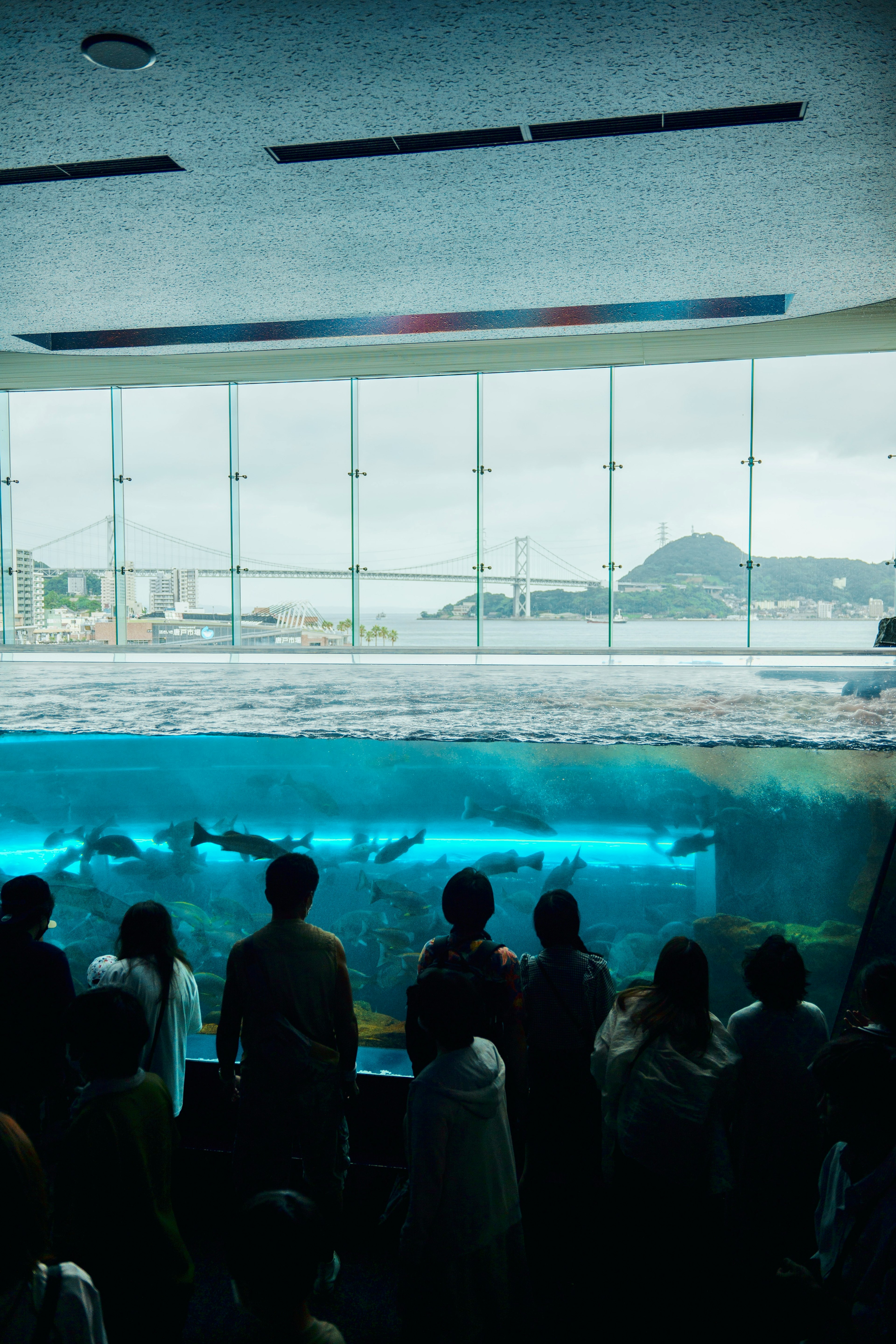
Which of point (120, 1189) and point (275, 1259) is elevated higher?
point (275, 1259)

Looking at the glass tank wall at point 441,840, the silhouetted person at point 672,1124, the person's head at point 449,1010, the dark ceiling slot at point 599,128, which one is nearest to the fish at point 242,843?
the glass tank wall at point 441,840

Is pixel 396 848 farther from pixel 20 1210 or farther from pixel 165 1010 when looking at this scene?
pixel 20 1210

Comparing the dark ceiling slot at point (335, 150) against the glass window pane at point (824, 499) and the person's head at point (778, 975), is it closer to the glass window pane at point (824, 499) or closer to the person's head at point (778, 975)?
the person's head at point (778, 975)

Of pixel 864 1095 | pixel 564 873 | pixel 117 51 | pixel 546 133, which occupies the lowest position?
pixel 564 873

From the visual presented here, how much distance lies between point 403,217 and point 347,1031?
17.1 feet

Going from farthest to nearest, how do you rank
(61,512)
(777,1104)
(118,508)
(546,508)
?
1. (61,512)
2. (118,508)
3. (546,508)
4. (777,1104)

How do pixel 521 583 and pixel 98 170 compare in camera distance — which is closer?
pixel 98 170

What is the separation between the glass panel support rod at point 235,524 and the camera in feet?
35.0

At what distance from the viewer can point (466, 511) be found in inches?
414

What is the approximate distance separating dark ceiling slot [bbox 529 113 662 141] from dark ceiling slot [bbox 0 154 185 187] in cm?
219

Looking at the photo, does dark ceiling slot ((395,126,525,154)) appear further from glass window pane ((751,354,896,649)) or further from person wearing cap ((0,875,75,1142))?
glass window pane ((751,354,896,649))

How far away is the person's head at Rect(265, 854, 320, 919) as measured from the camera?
2721 mm

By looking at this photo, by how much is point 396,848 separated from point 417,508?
622 cm

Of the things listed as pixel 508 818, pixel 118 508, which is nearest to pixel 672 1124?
pixel 508 818
